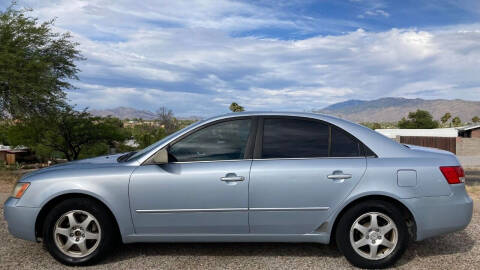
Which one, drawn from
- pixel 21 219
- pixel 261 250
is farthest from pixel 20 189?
pixel 261 250

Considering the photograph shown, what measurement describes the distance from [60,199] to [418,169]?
12.0 feet

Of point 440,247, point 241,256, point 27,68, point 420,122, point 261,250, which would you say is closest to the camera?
point 241,256

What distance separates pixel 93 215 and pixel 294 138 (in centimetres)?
220

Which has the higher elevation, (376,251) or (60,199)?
(60,199)

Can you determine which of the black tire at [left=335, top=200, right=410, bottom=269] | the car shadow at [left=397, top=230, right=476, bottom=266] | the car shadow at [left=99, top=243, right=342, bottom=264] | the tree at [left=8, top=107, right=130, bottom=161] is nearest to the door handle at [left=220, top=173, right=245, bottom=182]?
the car shadow at [left=99, top=243, right=342, bottom=264]

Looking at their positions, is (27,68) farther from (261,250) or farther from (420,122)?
(420,122)

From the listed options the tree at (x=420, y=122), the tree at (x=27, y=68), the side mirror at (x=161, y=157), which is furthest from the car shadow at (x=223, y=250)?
the tree at (x=420, y=122)

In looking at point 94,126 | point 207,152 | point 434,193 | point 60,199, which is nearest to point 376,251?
point 434,193

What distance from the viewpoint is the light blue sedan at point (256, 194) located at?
14.0 ft

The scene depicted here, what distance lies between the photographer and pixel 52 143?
27.5 m

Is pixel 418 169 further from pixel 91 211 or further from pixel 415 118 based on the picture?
pixel 415 118

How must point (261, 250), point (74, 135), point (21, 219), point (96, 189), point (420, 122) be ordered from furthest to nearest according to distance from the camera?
point (420, 122) < point (74, 135) < point (261, 250) < point (21, 219) < point (96, 189)

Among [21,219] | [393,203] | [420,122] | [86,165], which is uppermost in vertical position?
[420,122]

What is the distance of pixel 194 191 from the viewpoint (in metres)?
4.28
